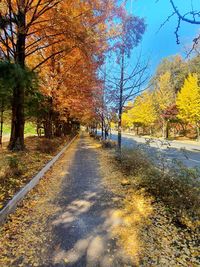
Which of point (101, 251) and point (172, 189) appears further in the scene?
point (172, 189)

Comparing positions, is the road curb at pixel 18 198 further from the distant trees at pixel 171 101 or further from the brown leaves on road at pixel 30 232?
the distant trees at pixel 171 101

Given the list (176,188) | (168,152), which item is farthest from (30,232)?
(168,152)

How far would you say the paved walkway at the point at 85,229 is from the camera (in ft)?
10.7

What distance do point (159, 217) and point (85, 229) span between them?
151 cm

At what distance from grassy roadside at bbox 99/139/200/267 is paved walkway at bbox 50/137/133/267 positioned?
0.23m

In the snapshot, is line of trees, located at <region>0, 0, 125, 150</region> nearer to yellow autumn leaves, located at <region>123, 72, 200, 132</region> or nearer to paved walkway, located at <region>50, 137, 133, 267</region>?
paved walkway, located at <region>50, 137, 133, 267</region>

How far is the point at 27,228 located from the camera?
4.17 meters

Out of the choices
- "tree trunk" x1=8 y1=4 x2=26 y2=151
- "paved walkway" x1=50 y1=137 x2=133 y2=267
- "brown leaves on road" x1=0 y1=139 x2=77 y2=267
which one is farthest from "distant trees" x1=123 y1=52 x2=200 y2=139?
"brown leaves on road" x1=0 y1=139 x2=77 y2=267

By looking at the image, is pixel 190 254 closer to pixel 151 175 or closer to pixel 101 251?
pixel 101 251

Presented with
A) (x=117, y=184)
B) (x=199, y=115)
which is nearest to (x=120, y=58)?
(x=117, y=184)

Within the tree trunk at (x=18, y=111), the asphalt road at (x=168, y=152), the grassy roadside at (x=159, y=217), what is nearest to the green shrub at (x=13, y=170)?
the grassy roadside at (x=159, y=217)

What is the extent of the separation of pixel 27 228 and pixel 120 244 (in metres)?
1.66

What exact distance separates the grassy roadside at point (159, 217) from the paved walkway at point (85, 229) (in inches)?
9.2

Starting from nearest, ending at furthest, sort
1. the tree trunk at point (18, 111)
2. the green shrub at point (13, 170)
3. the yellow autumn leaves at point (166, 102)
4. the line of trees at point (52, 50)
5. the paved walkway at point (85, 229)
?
the paved walkway at point (85, 229) → the green shrub at point (13, 170) → the line of trees at point (52, 50) → the tree trunk at point (18, 111) → the yellow autumn leaves at point (166, 102)
